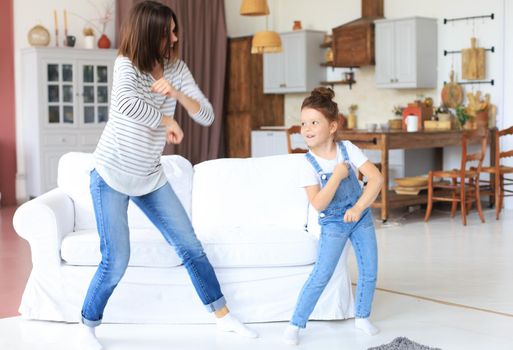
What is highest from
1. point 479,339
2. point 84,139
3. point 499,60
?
point 499,60

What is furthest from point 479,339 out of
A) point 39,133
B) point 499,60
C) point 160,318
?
point 39,133

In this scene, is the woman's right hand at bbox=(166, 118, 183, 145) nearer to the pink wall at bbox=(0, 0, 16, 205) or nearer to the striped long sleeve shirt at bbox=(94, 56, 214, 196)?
the striped long sleeve shirt at bbox=(94, 56, 214, 196)

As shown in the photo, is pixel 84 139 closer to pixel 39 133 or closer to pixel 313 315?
pixel 39 133

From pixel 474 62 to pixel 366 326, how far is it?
501 cm

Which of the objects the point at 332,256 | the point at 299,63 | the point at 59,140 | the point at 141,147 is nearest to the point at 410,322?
the point at 332,256

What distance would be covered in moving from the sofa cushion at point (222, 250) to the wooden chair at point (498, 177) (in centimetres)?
393

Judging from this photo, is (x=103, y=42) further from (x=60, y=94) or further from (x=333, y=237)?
(x=333, y=237)

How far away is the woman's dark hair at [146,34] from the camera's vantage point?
3016mm

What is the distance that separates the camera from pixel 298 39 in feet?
30.6

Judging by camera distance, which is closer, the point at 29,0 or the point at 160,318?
the point at 160,318

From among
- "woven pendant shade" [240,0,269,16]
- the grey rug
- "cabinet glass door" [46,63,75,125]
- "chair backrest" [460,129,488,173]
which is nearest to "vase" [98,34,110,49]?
"cabinet glass door" [46,63,75,125]

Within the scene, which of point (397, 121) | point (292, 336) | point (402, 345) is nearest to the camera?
point (402, 345)

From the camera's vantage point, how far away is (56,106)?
8.62m

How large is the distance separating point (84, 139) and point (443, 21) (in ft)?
13.4
